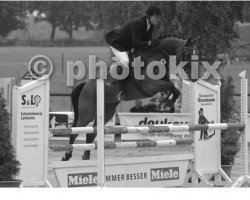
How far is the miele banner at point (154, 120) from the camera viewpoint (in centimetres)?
1034

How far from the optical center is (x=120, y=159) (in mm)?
4590

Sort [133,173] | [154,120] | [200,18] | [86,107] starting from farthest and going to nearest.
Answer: [200,18] < [154,120] < [86,107] < [133,173]

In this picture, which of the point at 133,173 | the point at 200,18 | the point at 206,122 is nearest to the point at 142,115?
the point at 200,18

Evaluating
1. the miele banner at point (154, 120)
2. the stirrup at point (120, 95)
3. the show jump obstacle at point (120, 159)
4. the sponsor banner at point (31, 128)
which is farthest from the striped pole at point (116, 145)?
the miele banner at point (154, 120)

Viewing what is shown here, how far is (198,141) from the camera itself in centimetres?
523

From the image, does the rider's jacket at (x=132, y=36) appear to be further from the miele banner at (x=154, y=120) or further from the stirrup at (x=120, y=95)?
the miele banner at (x=154, y=120)

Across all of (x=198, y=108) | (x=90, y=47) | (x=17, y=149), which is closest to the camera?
(x=17, y=149)

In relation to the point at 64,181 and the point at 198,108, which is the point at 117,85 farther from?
the point at 64,181

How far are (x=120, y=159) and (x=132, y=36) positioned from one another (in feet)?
5.98

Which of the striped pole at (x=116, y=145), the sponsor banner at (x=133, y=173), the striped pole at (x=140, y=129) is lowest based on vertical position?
the sponsor banner at (x=133, y=173)

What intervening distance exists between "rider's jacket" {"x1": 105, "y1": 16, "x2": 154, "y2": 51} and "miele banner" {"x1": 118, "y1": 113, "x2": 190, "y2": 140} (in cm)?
404

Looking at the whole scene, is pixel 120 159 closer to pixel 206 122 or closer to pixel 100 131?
pixel 100 131
